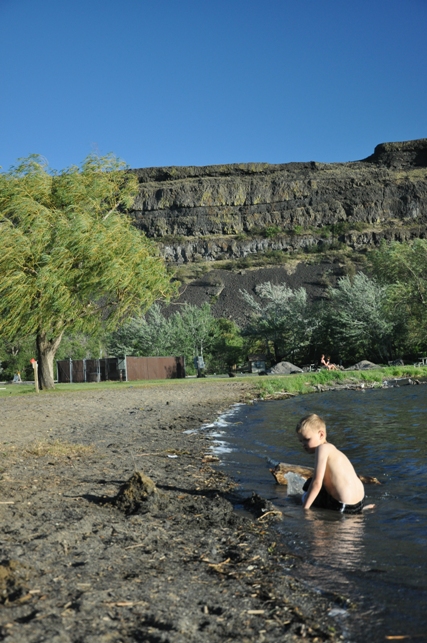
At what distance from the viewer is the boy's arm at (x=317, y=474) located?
6.69 metres

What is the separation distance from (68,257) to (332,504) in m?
23.3

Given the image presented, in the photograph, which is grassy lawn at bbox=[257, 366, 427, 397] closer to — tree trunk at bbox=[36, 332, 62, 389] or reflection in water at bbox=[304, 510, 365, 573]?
tree trunk at bbox=[36, 332, 62, 389]

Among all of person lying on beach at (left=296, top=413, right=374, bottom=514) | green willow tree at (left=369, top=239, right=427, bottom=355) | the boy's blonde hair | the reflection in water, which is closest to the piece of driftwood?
person lying on beach at (left=296, top=413, right=374, bottom=514)

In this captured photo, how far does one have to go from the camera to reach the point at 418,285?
58625mm

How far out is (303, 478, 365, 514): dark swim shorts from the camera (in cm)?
684

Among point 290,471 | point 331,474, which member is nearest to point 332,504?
point 331,474

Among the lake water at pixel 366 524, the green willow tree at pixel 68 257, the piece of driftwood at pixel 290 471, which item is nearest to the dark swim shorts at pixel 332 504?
the lake water at pixel 366 524

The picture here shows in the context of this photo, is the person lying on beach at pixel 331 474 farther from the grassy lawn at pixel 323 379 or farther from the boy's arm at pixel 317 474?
the grassy lawn at pixel 323 379

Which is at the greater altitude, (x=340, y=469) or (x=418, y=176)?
(x=418, y=176)

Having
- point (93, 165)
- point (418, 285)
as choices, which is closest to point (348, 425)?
point (93, 165)

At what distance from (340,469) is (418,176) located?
157387 millimetres

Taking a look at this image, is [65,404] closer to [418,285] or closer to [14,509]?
[14,509]

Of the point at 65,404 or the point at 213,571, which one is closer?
the point at 213,571

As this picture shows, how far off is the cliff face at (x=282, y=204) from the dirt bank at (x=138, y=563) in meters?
132
